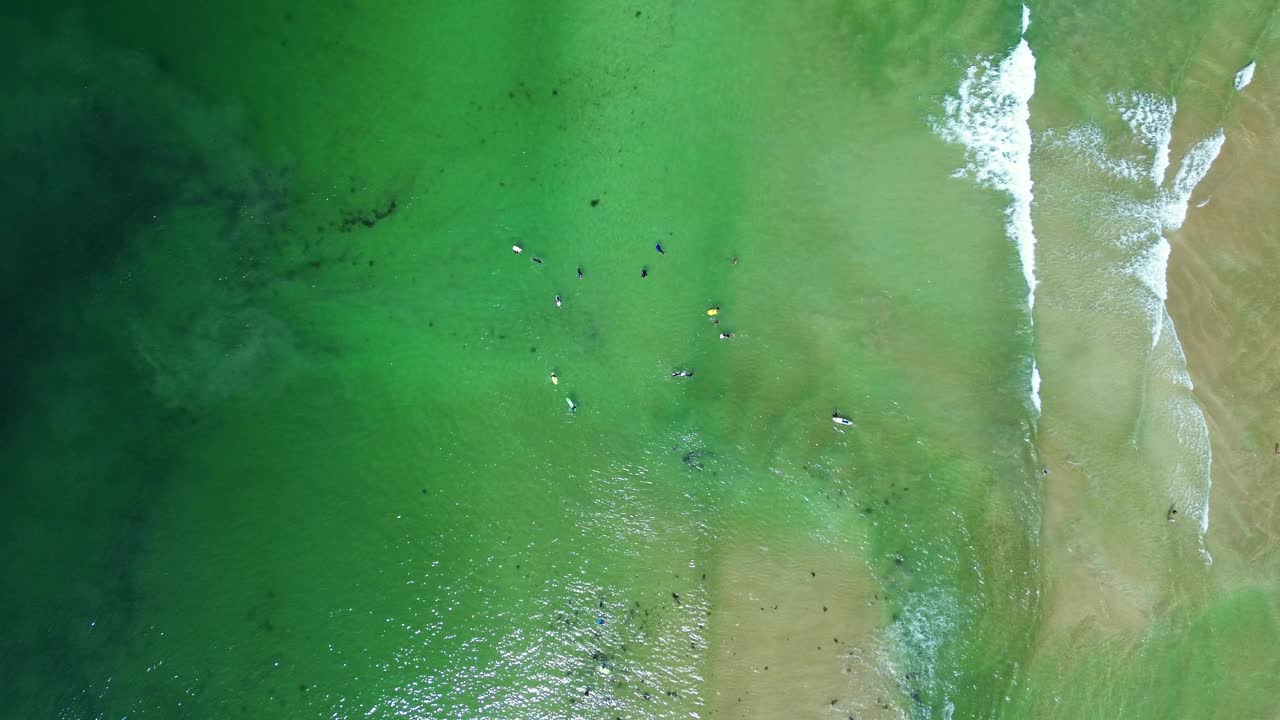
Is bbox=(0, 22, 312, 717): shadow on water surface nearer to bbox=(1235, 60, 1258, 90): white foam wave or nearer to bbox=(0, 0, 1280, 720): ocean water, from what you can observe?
bbox=(0, 0, 1280, 720): ocean water

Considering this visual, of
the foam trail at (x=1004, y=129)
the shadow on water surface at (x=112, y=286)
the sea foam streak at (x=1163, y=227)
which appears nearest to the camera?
the sea foam streak at (x=1163, y=227)

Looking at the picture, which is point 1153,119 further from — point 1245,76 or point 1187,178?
point 1245,76

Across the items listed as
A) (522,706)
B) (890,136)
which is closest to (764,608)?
(522,706)

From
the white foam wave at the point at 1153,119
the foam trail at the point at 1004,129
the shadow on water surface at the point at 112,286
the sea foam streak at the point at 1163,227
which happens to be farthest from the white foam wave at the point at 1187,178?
the shadow on water surface at the point at 112,286

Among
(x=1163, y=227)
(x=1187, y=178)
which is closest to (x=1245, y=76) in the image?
(x=1187, y=178)

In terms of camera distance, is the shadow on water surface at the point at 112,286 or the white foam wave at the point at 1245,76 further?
the shadow on water surface at the point at 112,286

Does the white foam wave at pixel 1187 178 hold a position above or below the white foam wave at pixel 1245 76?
below

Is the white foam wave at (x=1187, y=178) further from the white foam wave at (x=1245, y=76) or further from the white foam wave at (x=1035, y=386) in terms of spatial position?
the white foam wave at (x=1035, y=386)

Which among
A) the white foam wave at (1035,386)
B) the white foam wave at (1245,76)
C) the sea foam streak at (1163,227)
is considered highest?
the white foam wave at (1245,76)
